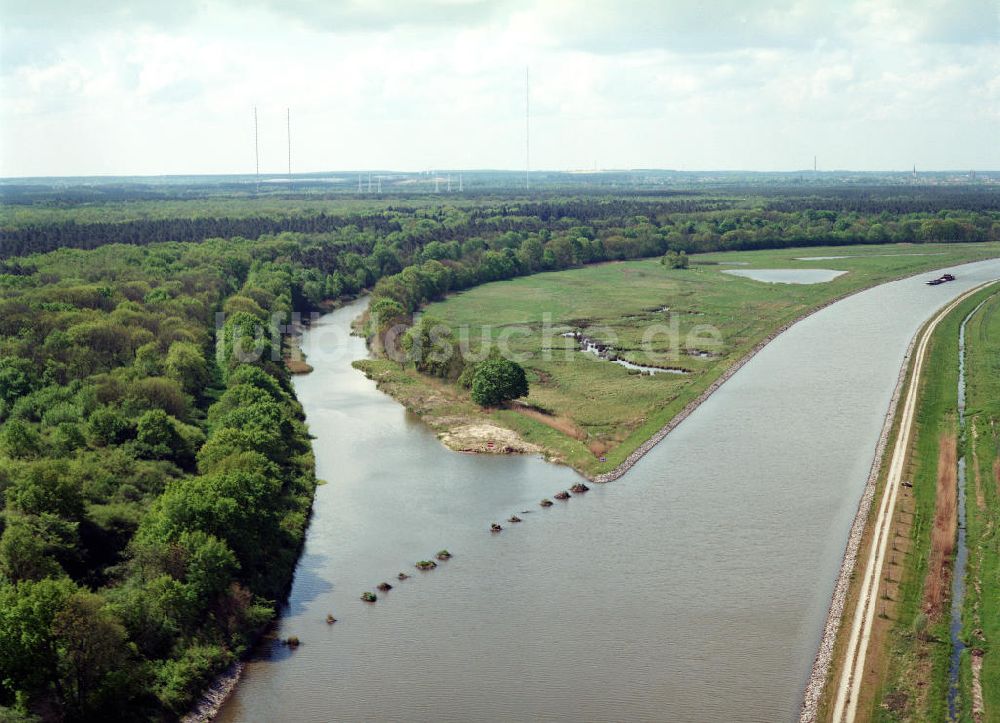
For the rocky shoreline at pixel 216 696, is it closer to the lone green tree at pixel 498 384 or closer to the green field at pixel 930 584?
the green field at pixel 930 584

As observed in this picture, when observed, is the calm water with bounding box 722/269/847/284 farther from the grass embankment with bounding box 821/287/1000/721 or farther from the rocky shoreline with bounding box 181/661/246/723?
the rocky shoreline with bounding box 181/661/246/723

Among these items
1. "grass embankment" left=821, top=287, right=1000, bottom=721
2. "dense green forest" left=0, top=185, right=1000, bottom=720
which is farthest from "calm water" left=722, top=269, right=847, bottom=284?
"grass embankment" left=821, top=287, right=1000, bottom=721

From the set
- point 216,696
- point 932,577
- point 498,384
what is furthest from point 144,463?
point 932,577

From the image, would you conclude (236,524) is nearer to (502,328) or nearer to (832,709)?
(832,709)

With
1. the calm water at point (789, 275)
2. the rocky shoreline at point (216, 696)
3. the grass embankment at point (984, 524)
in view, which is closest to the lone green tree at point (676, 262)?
the calm water at point (789, 275)

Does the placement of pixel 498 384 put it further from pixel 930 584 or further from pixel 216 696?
pixel 216 696
